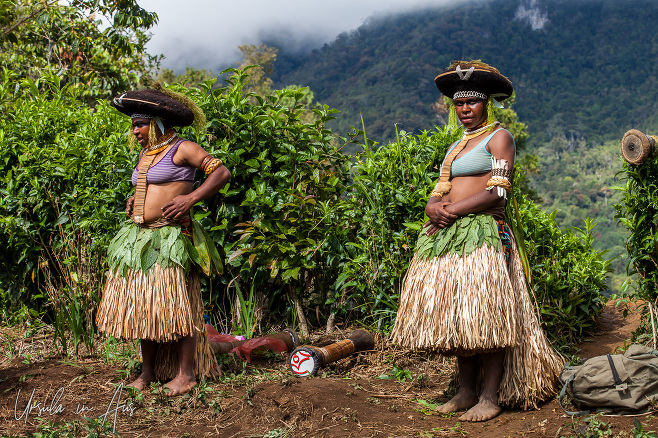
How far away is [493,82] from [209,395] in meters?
2.59

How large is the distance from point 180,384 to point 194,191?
125 cm

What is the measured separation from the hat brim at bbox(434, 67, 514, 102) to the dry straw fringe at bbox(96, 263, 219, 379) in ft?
6.74

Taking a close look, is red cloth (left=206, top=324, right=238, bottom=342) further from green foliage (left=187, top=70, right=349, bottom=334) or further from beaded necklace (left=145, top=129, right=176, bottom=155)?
beaded necklace (left=145, top=129, right=176, bottom=155)

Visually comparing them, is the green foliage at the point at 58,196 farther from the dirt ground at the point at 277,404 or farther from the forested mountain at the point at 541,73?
the forested mountain at the point at 541,73

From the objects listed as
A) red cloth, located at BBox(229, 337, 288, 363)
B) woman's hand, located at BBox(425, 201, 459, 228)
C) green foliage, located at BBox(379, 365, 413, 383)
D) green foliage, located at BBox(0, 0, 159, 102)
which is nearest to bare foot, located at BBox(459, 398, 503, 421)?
green foliage, located at BBox(379, 365, 413, 383)

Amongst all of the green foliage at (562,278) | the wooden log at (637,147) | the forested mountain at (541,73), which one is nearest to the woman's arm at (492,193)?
the wooden log at (637,147)

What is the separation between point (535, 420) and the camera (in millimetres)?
3395

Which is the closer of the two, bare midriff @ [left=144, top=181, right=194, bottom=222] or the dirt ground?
the dirt ground

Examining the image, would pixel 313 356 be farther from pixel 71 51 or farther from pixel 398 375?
pixel 71 51

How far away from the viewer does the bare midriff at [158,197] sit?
3990 millimetres

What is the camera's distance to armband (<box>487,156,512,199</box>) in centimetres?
336

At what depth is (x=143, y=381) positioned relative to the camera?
4.12 m

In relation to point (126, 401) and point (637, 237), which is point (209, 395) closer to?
point (126, 401)

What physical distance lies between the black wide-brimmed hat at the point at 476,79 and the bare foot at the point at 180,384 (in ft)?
8.13
